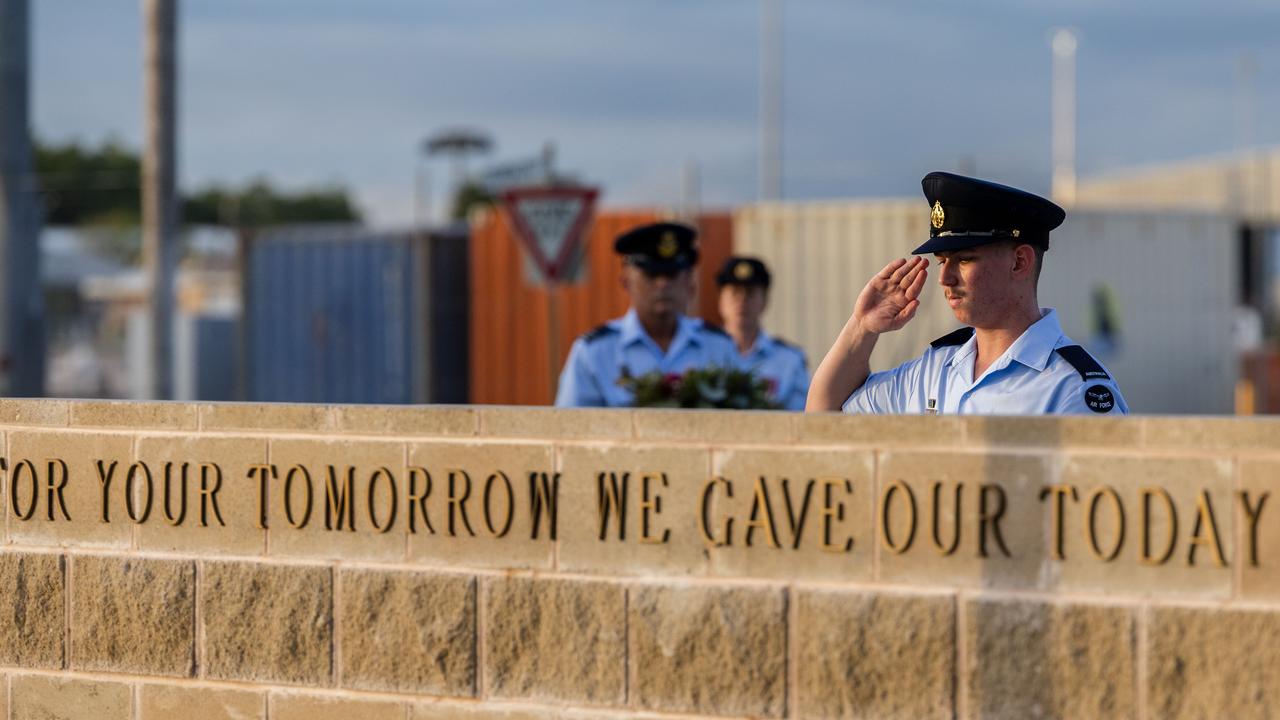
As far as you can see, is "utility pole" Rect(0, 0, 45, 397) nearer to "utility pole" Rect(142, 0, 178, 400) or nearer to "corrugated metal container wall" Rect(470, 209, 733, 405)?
"utility pole" Rect(142, 0, 178, 400)

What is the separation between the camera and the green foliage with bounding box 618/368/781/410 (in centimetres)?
695

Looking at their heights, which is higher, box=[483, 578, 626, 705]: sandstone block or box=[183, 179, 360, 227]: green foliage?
box=[183, 179, 360, 227]: green foliage

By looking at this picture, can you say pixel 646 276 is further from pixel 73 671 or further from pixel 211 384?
pixel 211 384

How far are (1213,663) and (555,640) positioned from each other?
1715mm

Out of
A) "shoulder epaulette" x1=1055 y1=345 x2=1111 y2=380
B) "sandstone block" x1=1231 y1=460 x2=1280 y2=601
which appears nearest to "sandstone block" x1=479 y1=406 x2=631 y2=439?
"shoulder epaulette" x1=1055 y1=345 x2=1111 y2=380

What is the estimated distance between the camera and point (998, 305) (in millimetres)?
4453

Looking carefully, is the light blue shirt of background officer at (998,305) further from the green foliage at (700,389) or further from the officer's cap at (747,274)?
the officer's cap at (747,274)

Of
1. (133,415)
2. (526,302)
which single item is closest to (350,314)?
(526,302)

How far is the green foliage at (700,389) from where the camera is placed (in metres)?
6.95

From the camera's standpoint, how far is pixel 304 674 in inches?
196

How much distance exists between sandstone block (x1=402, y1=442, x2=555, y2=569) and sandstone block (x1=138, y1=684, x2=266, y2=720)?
712mm

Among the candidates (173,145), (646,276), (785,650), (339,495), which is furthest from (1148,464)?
(173,145)

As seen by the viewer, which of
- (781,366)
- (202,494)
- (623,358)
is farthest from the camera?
(781,366)

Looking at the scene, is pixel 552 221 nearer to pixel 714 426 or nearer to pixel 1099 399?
pixel 714 426
